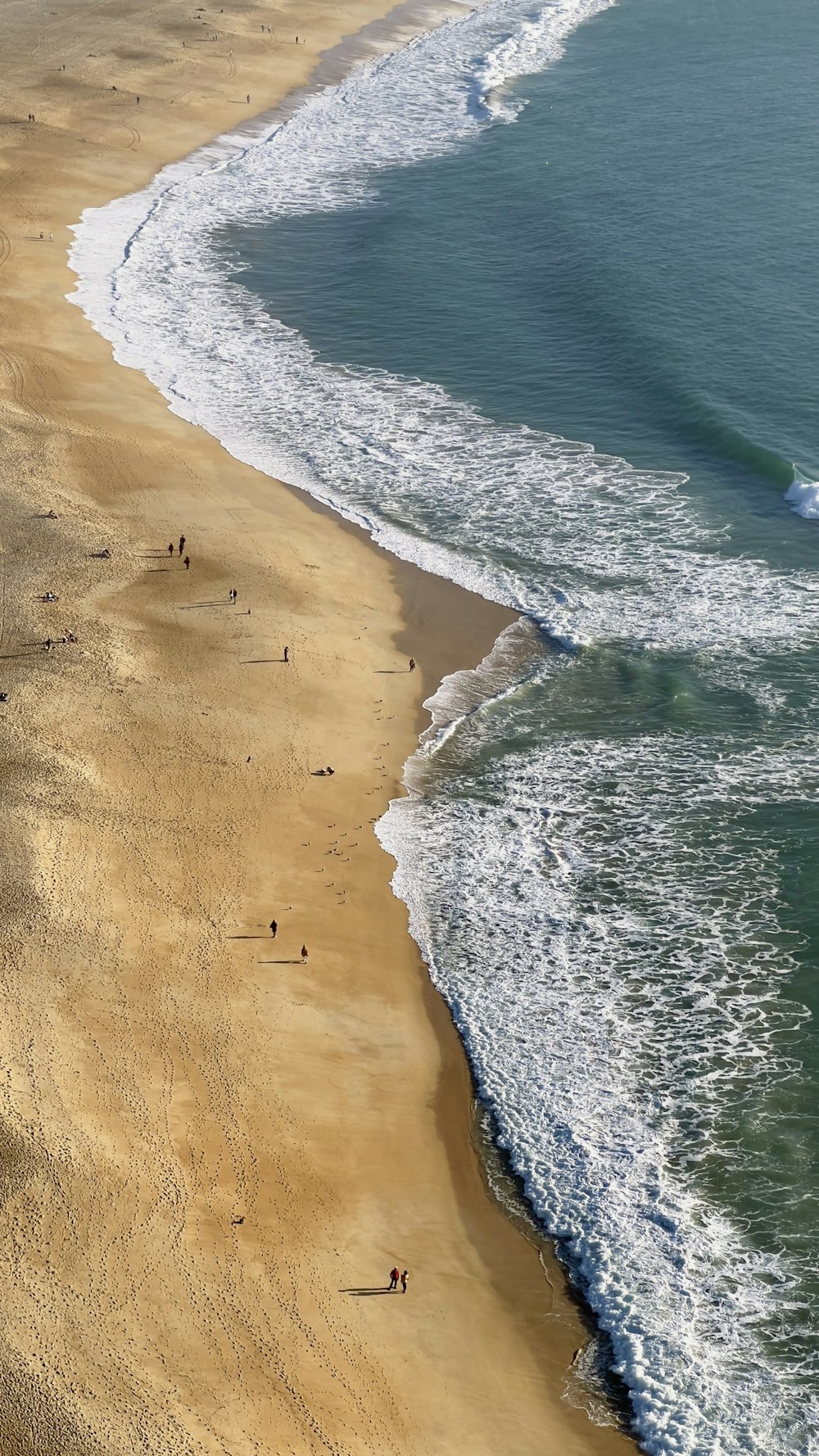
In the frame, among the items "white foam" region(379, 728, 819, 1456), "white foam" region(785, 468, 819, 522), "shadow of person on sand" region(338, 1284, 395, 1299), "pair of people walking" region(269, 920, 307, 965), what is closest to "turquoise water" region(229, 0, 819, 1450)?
"white foam" region(379, 728, 819, 1456)

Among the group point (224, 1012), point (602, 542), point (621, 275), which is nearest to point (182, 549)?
point (602, 542)

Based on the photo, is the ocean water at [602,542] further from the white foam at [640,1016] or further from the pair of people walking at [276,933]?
the pair of people walking at [276,933]

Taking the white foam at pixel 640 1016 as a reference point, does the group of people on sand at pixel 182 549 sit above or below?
above

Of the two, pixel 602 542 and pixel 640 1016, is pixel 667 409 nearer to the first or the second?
pixel 602 542

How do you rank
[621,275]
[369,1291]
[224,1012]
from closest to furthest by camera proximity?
[369,1291] < [224,1012] < [621,275]

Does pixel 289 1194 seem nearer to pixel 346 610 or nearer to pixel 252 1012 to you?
pixel 252 1012

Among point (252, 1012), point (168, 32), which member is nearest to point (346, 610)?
point (252, 1012)

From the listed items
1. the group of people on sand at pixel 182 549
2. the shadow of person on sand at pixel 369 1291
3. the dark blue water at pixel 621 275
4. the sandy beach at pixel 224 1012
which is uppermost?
the dark blue water at pixel 621 275

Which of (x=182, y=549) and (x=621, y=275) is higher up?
(x=621, y=275)

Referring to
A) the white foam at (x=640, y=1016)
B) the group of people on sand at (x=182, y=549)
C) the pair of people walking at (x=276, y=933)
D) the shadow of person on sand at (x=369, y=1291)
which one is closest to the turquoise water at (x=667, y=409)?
the white foam at (x=640, y=1016)
